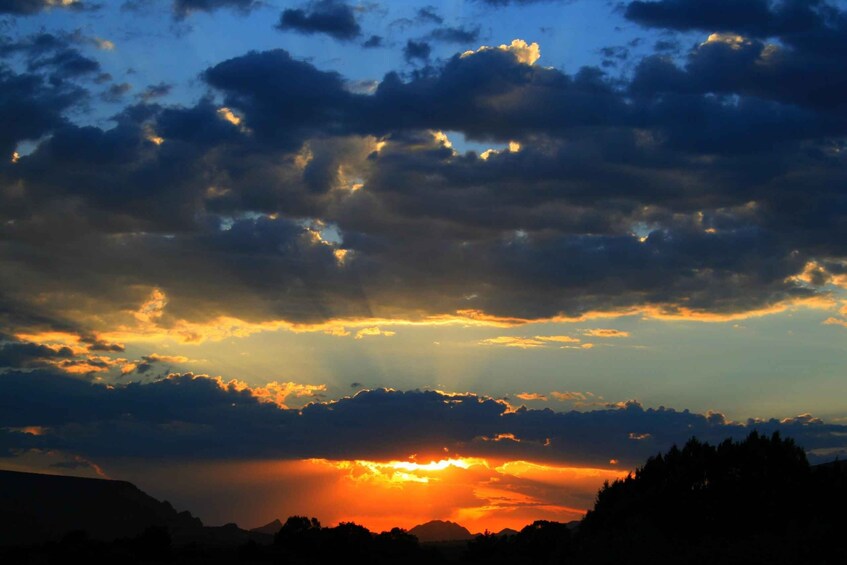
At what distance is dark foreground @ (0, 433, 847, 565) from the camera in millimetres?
55000

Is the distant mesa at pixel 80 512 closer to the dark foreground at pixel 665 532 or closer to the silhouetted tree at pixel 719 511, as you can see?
the dark foreground at pixel 665 532

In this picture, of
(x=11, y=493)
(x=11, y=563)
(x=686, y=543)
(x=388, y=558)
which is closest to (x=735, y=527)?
(x=686, y=543)

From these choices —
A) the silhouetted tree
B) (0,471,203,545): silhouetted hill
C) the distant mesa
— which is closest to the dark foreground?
the silhouetted tree

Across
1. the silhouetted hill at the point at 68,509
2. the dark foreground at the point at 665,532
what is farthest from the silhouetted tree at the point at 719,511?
the silhouetted hill at the point at 68,509

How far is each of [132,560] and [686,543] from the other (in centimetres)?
3869

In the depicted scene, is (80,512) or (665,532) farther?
(80,512)

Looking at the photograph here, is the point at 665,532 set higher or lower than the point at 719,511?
lower

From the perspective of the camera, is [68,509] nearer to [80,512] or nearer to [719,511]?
[80,512]

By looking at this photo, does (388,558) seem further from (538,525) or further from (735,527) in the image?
(735,527)

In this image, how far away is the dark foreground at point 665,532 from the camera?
2165 inches

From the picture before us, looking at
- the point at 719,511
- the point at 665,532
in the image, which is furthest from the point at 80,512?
the point at 719,511

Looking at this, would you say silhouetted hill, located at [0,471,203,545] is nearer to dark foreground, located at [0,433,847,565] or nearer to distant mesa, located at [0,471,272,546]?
distant mesa, located at [0,471,272,546]

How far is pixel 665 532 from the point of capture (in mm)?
60531

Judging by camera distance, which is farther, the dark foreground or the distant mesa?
the distant mesa
